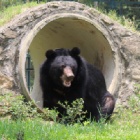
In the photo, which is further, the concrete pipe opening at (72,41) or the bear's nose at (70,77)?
the concrete pipe opening at (72,41)

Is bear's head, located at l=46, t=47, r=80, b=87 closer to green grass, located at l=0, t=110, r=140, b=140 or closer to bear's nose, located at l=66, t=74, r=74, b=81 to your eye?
bear's nose, located at l=66, t=74, r=74, b=81

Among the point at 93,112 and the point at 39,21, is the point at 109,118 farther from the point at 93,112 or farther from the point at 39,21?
the point at 39,21

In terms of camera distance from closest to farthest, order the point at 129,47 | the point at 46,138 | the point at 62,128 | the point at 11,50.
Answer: the point at 46,138 → the point at 62,128 → the point at 11,50 → the point at 129,47

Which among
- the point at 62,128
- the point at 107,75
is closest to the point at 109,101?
the point at 107,75

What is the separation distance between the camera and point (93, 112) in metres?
9.53

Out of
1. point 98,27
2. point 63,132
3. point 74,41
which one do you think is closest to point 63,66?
point 98,27

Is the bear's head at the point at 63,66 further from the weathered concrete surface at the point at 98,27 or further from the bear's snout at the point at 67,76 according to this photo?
the weathered concrete surface at the point at 98,27

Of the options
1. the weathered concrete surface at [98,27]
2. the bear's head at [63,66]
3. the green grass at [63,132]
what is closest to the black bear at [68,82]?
the bear's head at [63,66]

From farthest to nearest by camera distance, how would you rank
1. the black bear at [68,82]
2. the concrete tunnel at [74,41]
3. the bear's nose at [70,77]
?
the concrete tunnel at [74,41] → the black bear at [68,82] → the bear's nose at [70,77]

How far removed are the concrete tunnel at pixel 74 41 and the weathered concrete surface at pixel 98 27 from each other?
0.16 feet

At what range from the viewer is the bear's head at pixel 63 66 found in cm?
872

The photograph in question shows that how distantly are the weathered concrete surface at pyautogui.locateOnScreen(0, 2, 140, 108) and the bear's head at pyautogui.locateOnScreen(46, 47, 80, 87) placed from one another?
0.64 meters

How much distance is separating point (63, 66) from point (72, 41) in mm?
3269

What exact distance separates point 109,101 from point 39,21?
6.66 feet
